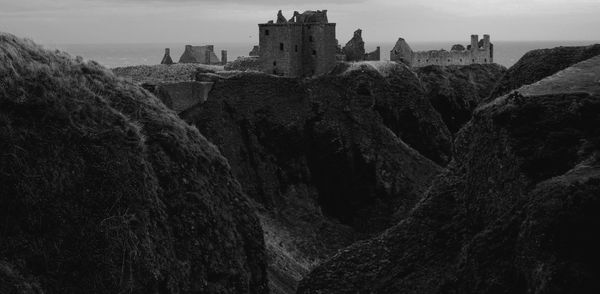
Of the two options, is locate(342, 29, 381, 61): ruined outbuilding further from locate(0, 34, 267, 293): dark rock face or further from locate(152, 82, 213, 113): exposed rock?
locate(0, 34, 267, 293): dark rock face

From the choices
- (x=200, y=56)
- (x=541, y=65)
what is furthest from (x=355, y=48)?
(x=541, y=65)

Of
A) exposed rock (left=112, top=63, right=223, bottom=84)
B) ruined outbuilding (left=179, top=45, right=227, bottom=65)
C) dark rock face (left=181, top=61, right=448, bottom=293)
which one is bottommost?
dark rock face (left=181, top=61, right=448, bottom=293)

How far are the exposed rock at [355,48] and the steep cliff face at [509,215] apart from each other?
4391 centimetres

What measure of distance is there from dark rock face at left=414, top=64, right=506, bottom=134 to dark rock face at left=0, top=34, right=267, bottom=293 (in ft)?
147

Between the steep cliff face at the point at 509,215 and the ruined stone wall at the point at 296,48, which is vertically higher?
the ruined stone wall at the point at 296,48

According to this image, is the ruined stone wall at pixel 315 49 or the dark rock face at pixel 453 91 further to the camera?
the dark rock face at pixel 453 91

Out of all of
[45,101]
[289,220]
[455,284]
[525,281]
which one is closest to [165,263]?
[45,101]

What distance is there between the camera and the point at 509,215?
58.2 feet

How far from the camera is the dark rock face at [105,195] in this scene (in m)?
20.1

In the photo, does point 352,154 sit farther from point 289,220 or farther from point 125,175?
point 125,175

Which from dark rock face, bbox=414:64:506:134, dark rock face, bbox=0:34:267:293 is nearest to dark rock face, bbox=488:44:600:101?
dark rock face, bbox=0:34:267:293

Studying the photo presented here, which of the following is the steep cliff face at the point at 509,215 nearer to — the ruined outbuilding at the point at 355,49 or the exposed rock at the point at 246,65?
the exposed rock at the point at 246,65

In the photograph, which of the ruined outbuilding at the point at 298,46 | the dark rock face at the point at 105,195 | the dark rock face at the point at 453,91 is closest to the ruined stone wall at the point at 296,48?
the ruined outbuilding at the point at 298,46

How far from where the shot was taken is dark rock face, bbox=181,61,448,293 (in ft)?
165
